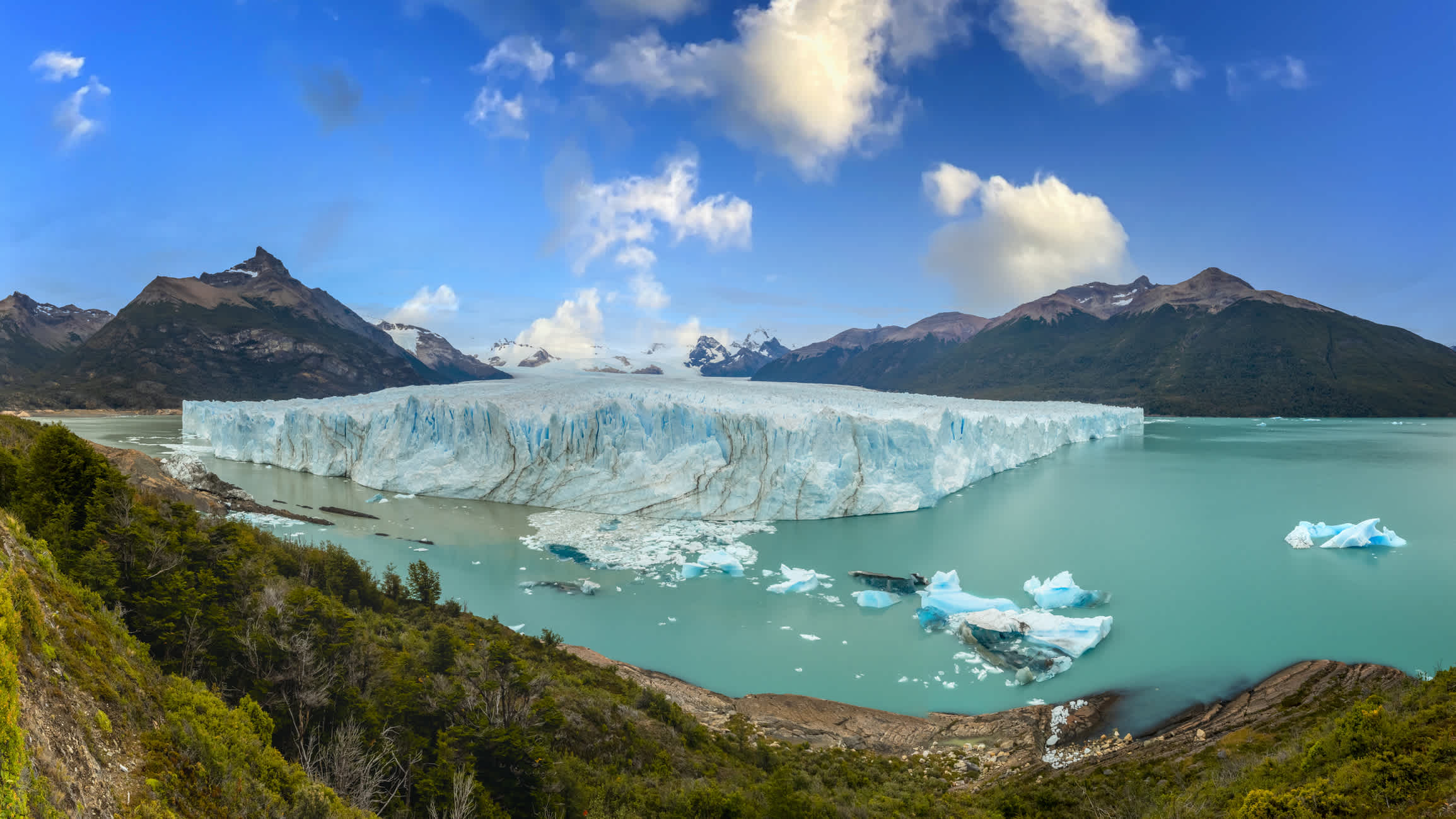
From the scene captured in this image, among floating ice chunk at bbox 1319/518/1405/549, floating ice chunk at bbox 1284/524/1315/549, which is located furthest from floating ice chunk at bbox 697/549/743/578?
floating ice chunk at bbox 1319/518/1405/549

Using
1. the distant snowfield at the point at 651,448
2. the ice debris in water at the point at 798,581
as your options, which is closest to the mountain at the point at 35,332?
the distant snowfield at the point at 651,448

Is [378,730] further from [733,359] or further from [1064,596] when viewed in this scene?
[733,359]

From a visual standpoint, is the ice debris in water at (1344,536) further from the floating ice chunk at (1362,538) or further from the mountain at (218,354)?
the mountain at (218,354)

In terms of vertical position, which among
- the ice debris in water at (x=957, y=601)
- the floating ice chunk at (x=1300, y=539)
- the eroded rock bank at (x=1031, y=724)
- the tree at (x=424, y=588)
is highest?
the floating ice chunk at (x=1300, y=539)

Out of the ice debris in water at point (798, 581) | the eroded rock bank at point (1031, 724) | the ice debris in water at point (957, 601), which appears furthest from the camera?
the ice debris in water at point (798, 581)

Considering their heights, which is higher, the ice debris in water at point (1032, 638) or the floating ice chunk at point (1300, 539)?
the floating ice chunk at point (1300, 539)
